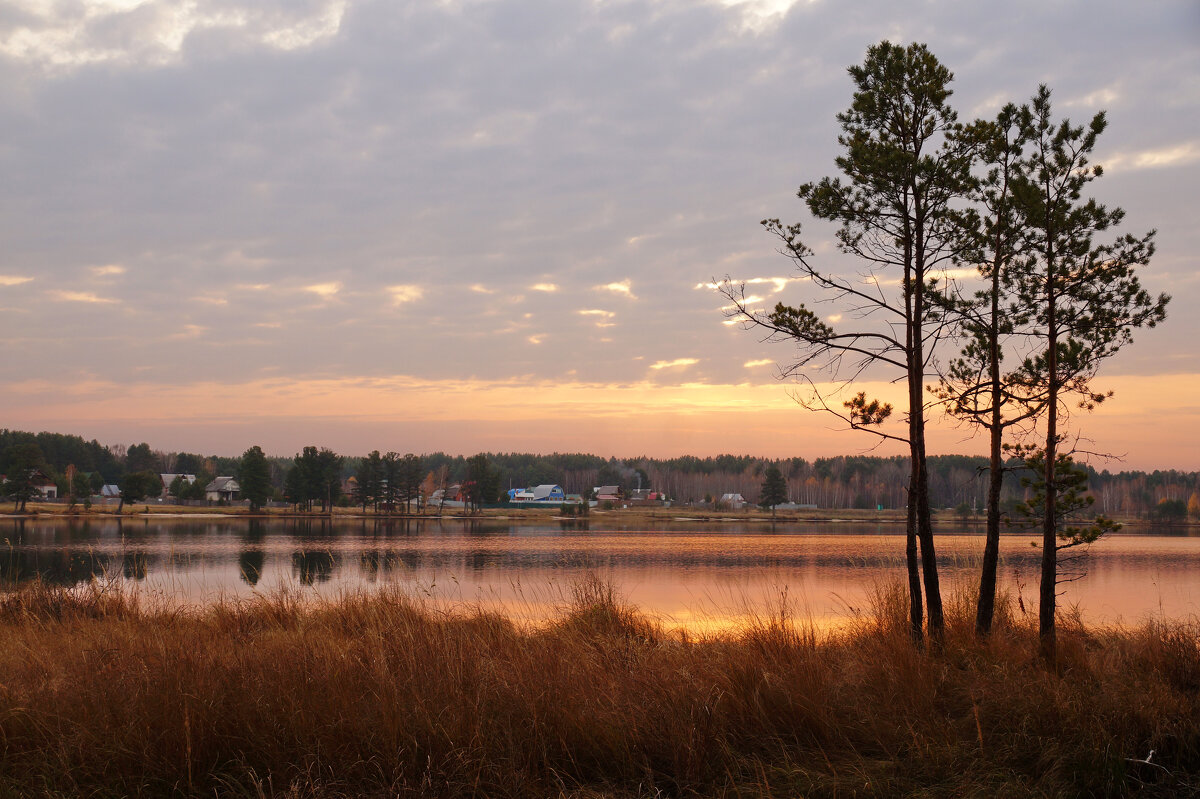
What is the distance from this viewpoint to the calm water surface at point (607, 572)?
1587 cm

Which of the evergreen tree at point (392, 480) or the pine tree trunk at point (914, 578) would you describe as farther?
the evergreen tree at point (392, 480)

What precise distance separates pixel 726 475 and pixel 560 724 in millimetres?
171164

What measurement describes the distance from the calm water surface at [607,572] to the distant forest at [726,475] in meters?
81.5

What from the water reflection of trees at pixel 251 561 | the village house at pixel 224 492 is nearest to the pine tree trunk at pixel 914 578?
the water reflection of trees at pixel 251 561

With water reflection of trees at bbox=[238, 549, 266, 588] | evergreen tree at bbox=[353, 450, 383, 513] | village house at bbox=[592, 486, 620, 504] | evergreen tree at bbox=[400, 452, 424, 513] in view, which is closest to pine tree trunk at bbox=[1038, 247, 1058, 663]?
water reflection of trees at bbox=[238, 549, 266, 588]

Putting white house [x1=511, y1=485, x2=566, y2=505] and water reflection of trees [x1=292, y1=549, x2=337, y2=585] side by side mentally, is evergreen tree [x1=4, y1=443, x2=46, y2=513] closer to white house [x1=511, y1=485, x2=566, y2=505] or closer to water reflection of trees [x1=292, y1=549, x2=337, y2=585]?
water reflection of trees [x1=292, y1=549, x2=337, y2=585]

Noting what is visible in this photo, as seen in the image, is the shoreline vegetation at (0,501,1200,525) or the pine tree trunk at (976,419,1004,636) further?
the shoreline vegetation at (0,501,1200,525)

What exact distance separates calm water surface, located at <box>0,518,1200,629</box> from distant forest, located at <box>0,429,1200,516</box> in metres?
81.5

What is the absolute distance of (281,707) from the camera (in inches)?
222

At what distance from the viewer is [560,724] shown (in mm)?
5617

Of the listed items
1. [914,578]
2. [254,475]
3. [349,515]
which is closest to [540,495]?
[349,515]

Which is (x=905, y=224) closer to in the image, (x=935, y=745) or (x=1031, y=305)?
(x=1031, y=305)

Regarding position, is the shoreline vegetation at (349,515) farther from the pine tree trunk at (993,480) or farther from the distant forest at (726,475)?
the pine tree trunk at (993,480)

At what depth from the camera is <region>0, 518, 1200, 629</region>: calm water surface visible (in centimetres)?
1587
